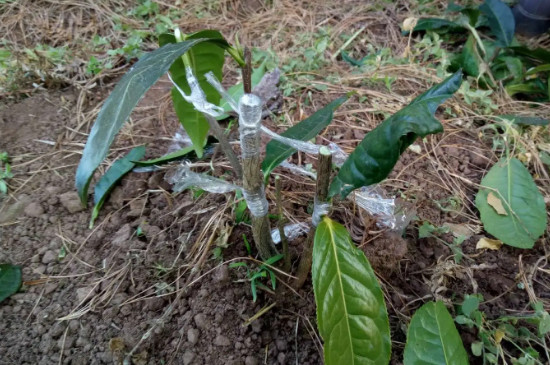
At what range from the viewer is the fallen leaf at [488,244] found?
3.70 feet

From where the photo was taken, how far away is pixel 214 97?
3.12ft

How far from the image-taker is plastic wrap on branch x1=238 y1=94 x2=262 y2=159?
66 centimetres

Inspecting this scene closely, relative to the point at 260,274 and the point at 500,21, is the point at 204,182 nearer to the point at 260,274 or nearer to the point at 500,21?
the point at 260,274

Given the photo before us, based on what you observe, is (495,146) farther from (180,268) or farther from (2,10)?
(2,10)

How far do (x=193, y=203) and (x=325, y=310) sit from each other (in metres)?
0.68

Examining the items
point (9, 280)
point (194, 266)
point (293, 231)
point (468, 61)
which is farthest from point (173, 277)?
point (468, 61)

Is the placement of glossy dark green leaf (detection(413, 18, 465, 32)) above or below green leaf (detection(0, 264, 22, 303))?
above

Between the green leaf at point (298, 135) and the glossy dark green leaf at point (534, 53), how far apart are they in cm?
139

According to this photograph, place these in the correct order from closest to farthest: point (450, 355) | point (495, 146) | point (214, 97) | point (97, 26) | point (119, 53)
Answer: point (450, 355) → point (214, 97) → point (495, 146) → point (119, 53) → point (97, 26)

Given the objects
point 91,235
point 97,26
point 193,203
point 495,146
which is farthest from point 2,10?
point 495,146

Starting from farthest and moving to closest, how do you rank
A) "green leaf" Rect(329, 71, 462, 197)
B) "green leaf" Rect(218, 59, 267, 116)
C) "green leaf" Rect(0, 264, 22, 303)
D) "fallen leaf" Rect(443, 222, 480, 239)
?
"green leaf" Rect(218, 59, 267, 116)
"fallen leaf" Rect(443, 222, 480, 239)
"green leaf" Rect(0, 264, 22, 303)
"green leaf" Rect(329, 71, 462, 197)

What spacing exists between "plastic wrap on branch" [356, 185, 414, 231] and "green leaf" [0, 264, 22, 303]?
40.8 inches

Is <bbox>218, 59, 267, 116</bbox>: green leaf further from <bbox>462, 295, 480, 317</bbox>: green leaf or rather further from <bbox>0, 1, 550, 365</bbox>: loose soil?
<bbox>462, 295, 480, 317</bbox>: green leaf

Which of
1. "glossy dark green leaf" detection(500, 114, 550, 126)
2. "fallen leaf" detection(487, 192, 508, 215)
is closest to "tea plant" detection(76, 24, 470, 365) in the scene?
"fallen leaf" detection(487, 192, 508, 215)
